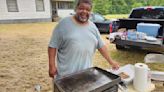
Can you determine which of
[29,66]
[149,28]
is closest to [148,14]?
[149,28]

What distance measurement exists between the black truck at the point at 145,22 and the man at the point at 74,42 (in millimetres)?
2723

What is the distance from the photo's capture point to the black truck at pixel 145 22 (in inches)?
173

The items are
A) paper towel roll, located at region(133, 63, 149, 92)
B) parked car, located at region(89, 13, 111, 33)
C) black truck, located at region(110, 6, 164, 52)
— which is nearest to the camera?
paper towel roll, located at region(133, 63, 149, 92)

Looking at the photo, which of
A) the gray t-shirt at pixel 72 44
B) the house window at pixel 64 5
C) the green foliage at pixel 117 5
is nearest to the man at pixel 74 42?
the gray t-shirt at pixel 72 44

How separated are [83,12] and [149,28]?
3.38 m

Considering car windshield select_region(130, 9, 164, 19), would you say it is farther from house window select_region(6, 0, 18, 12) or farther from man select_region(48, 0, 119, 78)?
house window select_region(6, 0, 18, 12)

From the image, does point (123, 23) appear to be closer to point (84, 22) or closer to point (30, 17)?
point (84, 22)

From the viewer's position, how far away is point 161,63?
441cm

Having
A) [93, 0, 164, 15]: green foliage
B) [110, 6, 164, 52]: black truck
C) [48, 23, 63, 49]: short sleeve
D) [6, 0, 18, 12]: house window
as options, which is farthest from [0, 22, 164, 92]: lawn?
[93, 0, 164, 15]: green foliage

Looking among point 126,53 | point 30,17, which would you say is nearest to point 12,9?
point 30,17

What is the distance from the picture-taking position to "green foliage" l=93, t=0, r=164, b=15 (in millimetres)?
33634

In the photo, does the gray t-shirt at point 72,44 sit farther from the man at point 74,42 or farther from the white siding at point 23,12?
the white siding at point 23,12

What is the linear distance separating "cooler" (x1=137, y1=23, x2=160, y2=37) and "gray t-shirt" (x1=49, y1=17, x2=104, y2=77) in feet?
10.3

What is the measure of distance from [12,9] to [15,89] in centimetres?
1535
